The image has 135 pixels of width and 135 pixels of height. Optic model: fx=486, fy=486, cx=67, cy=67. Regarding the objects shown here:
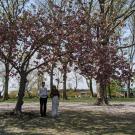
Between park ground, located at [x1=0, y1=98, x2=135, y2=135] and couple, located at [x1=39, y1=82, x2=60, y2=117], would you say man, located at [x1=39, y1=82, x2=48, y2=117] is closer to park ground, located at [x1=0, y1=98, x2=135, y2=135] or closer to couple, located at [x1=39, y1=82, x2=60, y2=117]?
couple, located at [x1=39, y1=82, x2=60, y2=117]

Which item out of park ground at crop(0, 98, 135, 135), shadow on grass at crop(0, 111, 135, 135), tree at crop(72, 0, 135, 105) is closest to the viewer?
park ground at crop(0, 98, 135, 135)

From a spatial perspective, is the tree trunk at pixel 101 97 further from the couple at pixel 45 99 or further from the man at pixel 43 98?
the man at pixel 43 98

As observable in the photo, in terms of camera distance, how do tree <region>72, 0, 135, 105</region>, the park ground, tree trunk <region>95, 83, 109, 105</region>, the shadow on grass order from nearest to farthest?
the park ground → the shadow on grass → tree <region>72, 0, 135, 105</region> → tree trunk <region>95, 83, 109, 105</region>

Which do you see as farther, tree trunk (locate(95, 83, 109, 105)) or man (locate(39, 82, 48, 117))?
tree trunk (locate(95, 83, 109, 105))

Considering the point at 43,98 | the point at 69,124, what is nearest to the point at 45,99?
the point at 43,98

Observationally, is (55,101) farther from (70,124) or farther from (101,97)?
(101,97)

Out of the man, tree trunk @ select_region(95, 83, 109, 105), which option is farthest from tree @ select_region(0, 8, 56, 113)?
tree trunk @ select_region(95, 83, 109, 105)

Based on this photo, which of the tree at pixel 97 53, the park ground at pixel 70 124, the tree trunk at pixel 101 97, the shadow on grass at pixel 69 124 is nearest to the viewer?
the park ground at pixel 70 124

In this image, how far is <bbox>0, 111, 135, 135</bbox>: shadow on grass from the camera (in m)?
21.2

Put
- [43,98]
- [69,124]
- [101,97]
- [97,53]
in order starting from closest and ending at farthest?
[69,124]
[97,53]
[43,98]
[101,97]

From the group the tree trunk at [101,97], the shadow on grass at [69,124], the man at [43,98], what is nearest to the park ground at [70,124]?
the shadow on grass at [69,124]

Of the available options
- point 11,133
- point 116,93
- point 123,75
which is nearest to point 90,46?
point 123,75

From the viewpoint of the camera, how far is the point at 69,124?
2323cm

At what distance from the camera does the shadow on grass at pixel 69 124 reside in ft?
69.6
